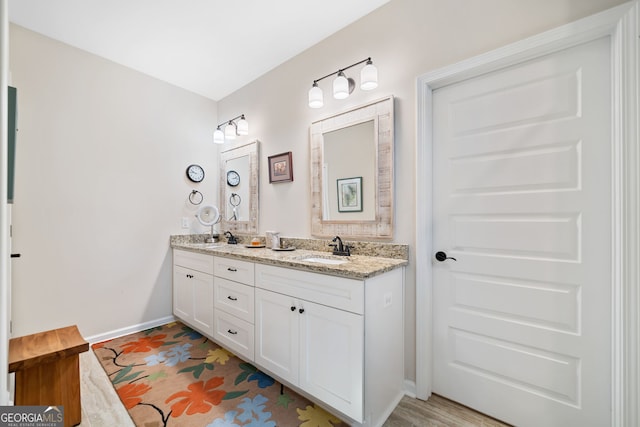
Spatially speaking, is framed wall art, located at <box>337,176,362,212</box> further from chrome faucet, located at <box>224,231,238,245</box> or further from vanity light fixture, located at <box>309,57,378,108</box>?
chrome faucet, located at <box>224,231,238,245</box>

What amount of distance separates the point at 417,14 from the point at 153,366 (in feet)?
10.3

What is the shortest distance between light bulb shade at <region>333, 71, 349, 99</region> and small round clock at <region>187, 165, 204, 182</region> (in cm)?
202

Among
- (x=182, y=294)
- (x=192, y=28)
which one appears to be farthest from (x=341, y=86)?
(x=182, y=294)

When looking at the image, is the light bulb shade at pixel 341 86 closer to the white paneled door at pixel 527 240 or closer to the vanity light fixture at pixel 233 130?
the white paneled door at pixel 527 240

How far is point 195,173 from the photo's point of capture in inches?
125

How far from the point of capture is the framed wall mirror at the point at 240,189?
2930 mm

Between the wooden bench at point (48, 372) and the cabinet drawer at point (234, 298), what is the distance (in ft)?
2.91

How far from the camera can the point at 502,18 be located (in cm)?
148

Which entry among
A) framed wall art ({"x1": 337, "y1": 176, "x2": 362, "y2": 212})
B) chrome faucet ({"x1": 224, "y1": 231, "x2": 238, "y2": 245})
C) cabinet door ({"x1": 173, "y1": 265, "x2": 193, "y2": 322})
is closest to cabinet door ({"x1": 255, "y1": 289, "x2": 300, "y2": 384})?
framed wall art ({"x1": 337, "y1": 176, "x2": 362, "y2": 212})

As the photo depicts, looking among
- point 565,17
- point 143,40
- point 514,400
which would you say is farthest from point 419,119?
point 143,40

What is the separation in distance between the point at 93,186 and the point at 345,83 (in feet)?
8.02

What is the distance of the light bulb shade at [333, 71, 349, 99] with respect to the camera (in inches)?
77.1

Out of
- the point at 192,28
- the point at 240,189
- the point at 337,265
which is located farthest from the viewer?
the point at 240,189

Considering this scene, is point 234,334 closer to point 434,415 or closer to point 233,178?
point 434,415
